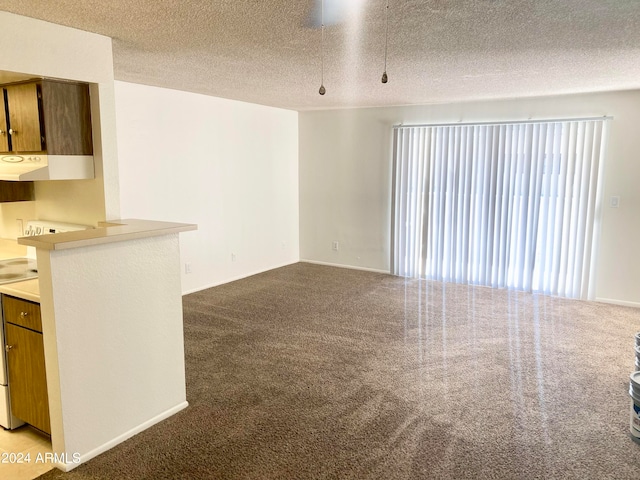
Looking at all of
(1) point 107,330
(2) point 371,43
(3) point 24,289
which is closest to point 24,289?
(3) point 24,289

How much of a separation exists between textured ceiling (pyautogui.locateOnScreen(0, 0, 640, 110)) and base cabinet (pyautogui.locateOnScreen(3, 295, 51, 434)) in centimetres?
158

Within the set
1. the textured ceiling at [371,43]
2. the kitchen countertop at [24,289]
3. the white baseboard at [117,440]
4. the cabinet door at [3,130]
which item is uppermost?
the textured ceiling at [371,43]

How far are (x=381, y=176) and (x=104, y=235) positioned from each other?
15.1 ft

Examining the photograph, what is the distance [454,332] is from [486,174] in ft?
7.38

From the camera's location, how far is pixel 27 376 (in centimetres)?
260

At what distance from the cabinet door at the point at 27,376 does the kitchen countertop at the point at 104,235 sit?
536mm

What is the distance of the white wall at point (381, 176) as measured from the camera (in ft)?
16.5

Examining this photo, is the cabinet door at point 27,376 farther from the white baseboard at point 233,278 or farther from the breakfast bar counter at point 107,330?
the white baseboard at point 233,278

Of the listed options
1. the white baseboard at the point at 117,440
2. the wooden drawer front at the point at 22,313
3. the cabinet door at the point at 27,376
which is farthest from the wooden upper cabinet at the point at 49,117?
the white baseboard at the point at 117,440

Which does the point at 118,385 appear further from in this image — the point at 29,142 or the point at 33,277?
the point at 29,142

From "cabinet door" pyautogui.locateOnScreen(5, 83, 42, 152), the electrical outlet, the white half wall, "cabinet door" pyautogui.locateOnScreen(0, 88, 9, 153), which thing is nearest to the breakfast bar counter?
the white half wall

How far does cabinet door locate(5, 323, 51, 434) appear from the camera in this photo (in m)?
2.52

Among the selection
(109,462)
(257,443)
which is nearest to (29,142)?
(109,462)

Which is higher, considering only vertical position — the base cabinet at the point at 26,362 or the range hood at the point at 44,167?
the range hood at the point at 44,167
